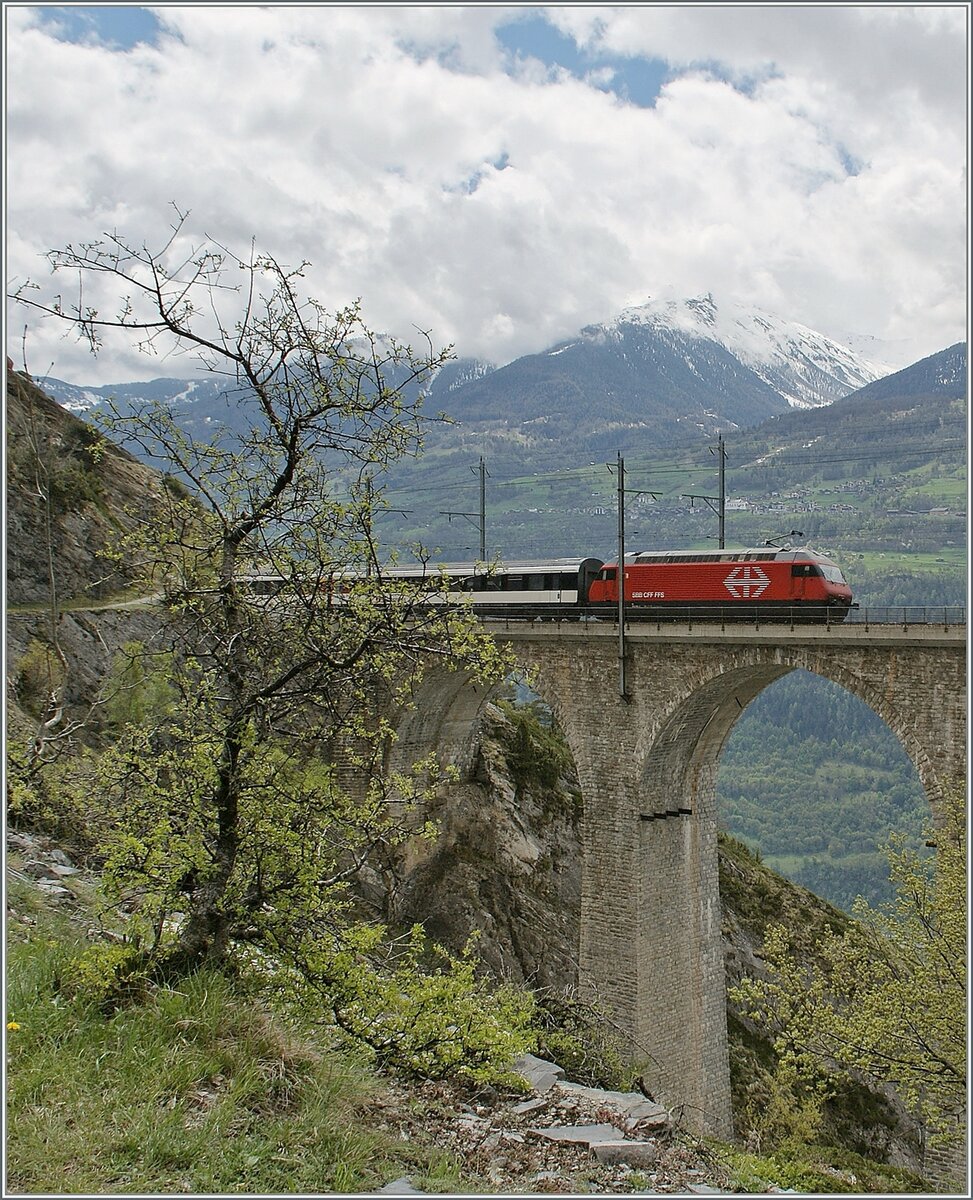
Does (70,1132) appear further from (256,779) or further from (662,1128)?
(662,1128)

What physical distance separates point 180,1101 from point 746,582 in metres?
18.9

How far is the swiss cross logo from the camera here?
74.1 ft

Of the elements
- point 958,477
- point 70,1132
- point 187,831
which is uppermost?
point 958,477

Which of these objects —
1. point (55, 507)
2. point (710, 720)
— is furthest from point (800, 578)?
point (55, 507)

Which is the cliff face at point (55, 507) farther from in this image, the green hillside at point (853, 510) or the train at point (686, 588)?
the green hillside at point (853, 510)

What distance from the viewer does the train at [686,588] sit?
21.9m

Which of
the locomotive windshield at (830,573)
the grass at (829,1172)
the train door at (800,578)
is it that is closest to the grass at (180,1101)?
the grass at (829,1172)

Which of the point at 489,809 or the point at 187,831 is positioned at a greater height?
the point at 187,831

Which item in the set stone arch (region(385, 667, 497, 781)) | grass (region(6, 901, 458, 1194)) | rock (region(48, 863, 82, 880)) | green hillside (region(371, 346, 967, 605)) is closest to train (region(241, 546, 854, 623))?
stone arch (region(385, 667, 497, 781))

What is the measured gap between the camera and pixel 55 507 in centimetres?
3128

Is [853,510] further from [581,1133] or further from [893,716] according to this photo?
[581,1133]

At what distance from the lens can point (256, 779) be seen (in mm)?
8070

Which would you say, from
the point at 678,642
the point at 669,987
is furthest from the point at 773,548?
the point at 669,987

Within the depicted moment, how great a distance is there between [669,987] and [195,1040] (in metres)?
20.2
